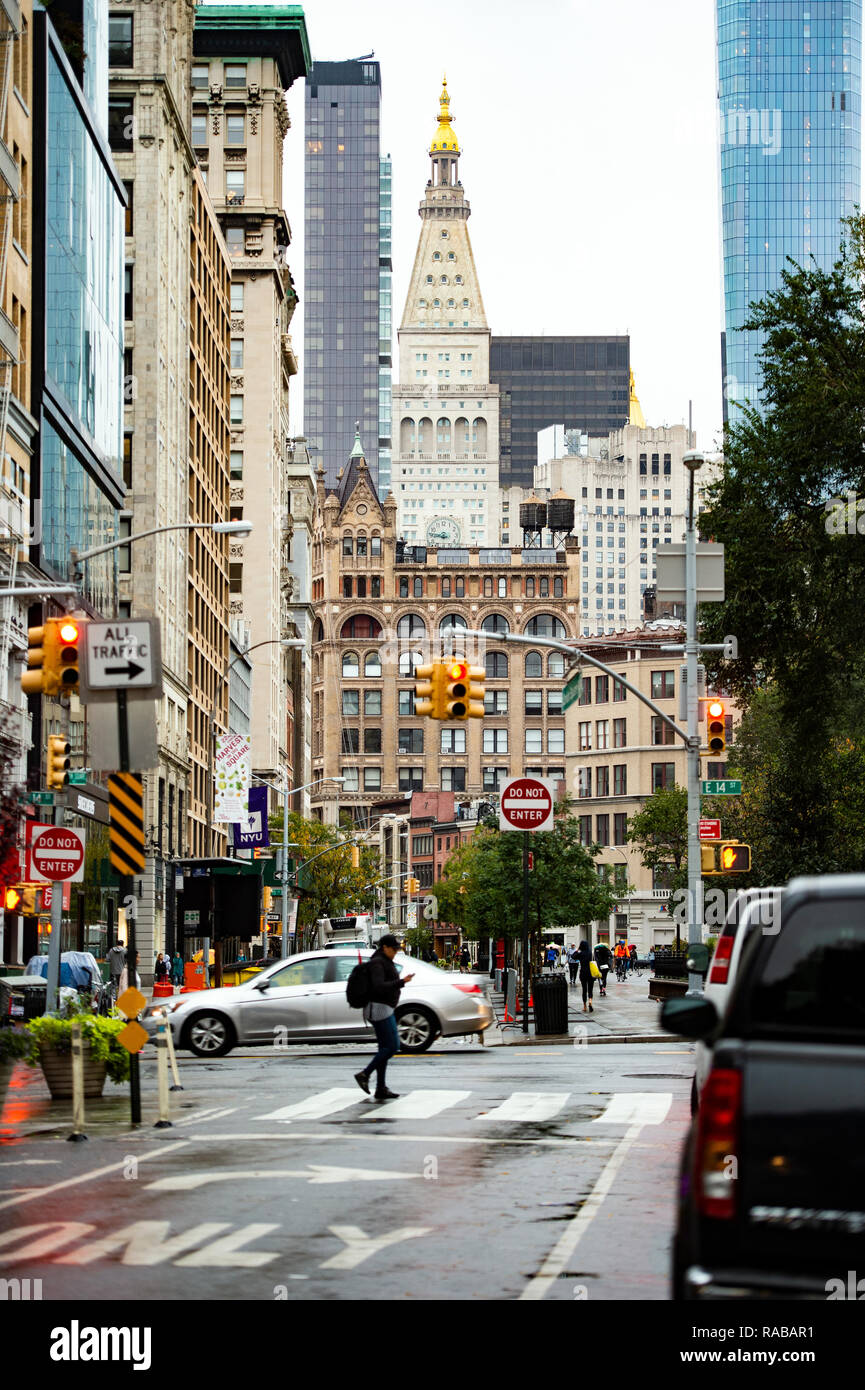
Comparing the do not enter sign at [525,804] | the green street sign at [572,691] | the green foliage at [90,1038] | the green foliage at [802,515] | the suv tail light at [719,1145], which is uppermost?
the green foliage at [802,515]

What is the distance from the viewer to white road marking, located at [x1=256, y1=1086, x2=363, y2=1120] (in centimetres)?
1738

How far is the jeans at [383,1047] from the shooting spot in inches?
736

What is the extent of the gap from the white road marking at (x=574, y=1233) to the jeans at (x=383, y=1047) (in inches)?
166

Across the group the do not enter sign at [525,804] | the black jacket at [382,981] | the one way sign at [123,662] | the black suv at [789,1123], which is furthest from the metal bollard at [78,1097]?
the do not enter sign at [525,804]

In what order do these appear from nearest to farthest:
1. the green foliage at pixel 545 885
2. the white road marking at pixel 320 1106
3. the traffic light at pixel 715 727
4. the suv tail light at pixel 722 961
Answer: the suv tail light at pixel 722 961 < the white road marking at pixel 320 1106 < the traffic light at pixel 715 727 < the green foliage at pixel 545 885

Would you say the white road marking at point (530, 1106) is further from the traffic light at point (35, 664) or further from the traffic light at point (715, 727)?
the traffic light at point (715, 727)

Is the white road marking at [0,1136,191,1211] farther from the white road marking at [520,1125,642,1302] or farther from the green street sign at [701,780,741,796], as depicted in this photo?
the green street sign at [701,780,741,796]

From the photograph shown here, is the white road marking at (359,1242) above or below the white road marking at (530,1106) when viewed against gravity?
above

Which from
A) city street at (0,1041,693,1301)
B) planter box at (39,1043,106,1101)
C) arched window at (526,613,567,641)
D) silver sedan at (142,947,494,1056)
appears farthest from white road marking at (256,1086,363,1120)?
arched window at (526,613,567,641)

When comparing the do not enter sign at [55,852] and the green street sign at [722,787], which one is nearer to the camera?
the do not enter sign at [55,852]

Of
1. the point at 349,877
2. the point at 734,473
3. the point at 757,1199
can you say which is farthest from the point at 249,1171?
the point at 349,877

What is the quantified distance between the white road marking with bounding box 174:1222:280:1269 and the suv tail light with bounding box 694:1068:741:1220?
373 centimetres

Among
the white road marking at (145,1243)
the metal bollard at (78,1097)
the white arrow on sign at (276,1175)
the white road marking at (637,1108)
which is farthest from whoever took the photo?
the white road marking at (637,1108)

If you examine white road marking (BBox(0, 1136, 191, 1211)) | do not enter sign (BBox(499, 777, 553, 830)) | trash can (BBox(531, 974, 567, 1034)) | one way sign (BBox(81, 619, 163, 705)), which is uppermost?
one way sign (BBox(81, 619, 163, 705))
